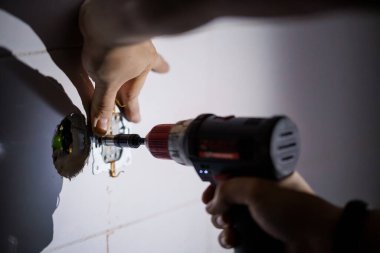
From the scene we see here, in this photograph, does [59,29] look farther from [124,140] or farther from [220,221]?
[220,221]

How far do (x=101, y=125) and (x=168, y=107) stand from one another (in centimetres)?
22

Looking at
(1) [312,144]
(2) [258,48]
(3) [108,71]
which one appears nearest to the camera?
(3) [108,71]

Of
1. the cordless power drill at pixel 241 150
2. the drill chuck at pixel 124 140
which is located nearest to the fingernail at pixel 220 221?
the cordless power drill at pixel 241 150

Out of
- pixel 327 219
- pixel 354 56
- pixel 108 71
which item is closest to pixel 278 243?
pixel 327 219

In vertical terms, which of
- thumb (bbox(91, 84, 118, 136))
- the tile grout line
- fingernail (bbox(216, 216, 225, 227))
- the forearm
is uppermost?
the forearm

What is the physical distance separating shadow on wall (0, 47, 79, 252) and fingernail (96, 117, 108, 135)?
62 millimetres

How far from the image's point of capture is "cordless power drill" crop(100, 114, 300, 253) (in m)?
0.56

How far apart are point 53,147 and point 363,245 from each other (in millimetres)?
598

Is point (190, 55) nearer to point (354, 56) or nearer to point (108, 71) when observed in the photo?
A: point (108, 71)

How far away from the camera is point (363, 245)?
535 mm

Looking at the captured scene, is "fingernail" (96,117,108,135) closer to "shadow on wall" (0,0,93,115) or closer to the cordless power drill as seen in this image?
"shadow on wall" (0,0,93,115)

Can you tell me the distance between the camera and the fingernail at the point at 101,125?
813mm

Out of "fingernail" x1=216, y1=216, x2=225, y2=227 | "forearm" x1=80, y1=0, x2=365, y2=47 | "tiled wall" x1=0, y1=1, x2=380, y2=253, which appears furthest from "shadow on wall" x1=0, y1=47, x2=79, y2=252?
"fingernail" x1=216, y1=216, x2=225, y2=227

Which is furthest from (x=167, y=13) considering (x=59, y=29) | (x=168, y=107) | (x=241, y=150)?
(x=168, y=107)
